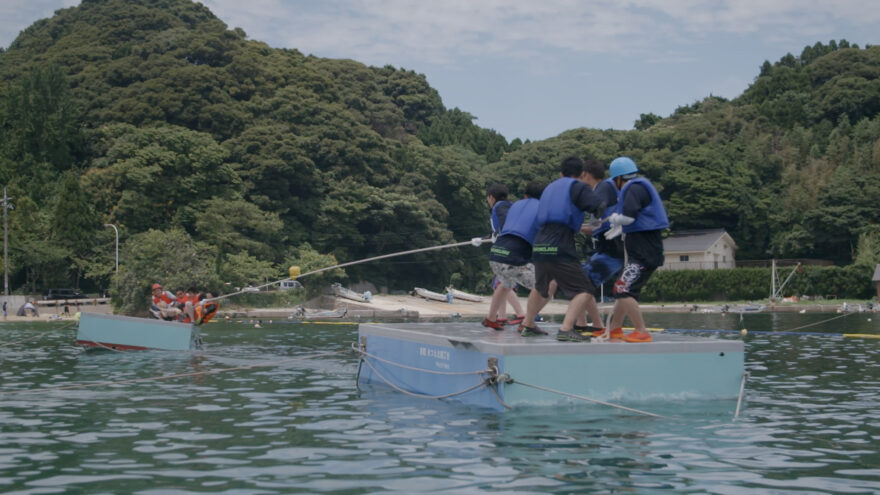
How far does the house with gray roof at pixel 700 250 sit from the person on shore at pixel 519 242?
217 ft

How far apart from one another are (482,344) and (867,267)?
6380cm

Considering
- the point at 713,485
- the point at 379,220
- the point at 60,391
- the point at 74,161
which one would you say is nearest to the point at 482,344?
the point at 713,485

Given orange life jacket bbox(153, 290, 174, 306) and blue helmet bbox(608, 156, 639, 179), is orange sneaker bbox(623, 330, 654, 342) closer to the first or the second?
blue helmet bbox(608, 156, 639, 179)

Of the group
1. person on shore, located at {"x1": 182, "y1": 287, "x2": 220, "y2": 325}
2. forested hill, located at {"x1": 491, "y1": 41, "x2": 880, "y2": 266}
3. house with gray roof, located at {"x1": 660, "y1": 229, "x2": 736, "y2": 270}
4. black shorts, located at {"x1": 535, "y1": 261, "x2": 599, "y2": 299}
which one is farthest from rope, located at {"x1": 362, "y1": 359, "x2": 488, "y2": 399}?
house with gray roof, located at {"x1": 660, "y1": 229, "x2": 736, "y2": 270}

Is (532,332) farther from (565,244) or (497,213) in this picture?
(497,213)

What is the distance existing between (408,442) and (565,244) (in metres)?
3.35

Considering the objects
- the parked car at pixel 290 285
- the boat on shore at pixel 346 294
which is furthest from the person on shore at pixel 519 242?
the boat on shore at pixel 346 294

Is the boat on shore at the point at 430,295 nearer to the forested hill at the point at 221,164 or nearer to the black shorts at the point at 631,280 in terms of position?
the forested hill at the point at 221,164

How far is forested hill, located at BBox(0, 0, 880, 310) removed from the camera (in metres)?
65.0

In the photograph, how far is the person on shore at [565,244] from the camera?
1100 cm

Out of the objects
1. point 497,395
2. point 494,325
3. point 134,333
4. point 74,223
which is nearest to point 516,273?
point 494,325

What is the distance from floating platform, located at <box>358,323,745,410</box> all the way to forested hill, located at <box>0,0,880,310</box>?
47.3 meters

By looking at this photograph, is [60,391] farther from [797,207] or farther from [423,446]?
[797,207]

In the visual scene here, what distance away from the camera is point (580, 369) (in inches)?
411
